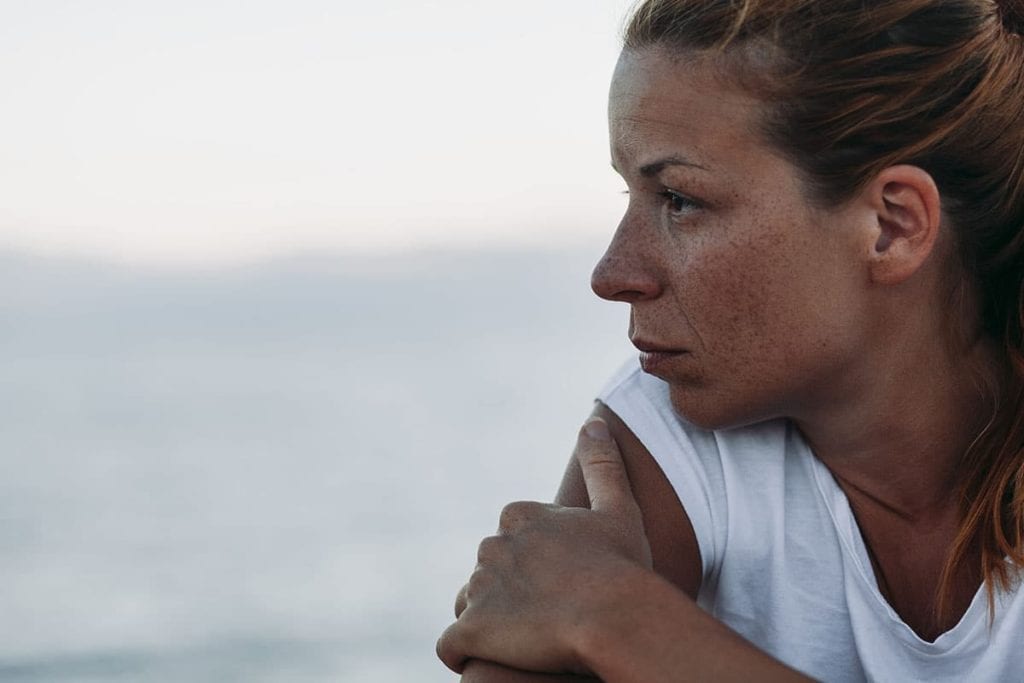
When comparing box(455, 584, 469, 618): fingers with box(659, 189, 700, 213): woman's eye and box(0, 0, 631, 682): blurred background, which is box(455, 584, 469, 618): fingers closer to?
box(659, 189, 700, 213): woman's eye

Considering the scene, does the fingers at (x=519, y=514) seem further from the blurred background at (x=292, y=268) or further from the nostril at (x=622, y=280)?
the blurred background at (x=292, y=268)

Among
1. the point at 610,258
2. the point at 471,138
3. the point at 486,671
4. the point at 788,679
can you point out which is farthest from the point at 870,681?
the point at 471,138

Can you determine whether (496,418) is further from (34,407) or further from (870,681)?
(870,681)

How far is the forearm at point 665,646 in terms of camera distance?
1805 mm

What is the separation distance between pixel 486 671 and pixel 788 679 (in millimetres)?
430

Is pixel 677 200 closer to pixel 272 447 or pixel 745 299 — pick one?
pixel 745 299

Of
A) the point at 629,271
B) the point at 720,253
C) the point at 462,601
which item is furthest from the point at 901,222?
the point at 462,601

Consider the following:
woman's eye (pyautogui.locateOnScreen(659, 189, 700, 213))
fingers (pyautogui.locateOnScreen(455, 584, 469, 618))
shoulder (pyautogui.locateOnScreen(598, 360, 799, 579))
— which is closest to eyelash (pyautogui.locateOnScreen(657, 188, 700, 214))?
woman's eye (pyautogui.locateOnScreen(659, 189, 700, 213))

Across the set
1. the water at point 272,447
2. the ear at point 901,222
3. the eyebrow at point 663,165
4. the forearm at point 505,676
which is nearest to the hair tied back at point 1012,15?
the ear at point 901,222

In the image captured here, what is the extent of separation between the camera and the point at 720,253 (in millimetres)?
2018

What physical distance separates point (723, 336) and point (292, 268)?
47.6 feet

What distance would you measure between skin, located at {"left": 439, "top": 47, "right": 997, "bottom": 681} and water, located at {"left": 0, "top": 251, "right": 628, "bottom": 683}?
200 inches

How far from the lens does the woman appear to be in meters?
1.96

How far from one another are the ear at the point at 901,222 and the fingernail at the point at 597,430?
19.8 inches
